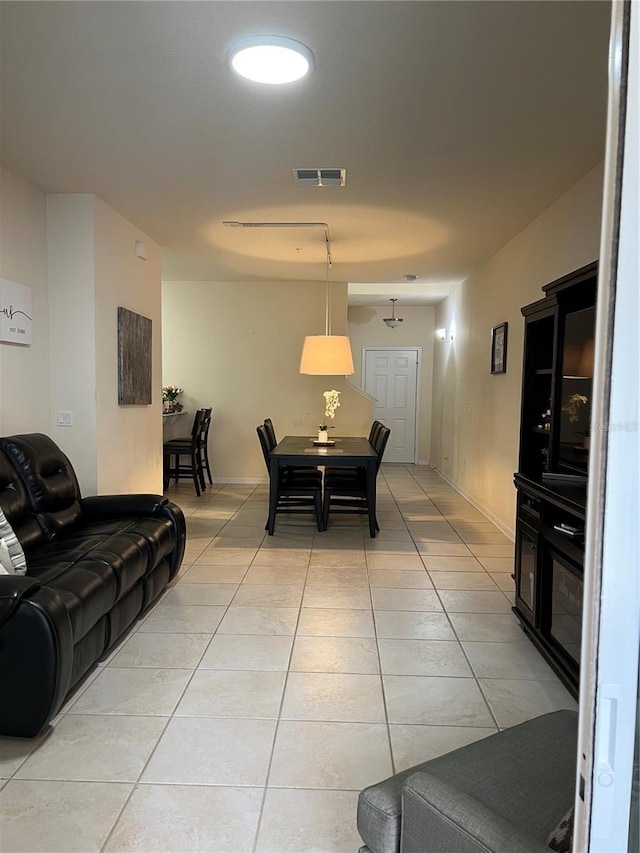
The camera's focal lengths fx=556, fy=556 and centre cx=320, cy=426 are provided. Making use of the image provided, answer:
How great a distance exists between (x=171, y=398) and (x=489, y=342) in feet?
12.9

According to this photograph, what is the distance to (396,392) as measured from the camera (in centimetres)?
949

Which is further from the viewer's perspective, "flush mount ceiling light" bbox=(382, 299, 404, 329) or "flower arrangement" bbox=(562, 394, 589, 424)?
"flush mount ceiling light" bbox=(382, 299, 404, 329)

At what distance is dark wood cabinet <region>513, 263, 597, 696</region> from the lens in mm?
2342

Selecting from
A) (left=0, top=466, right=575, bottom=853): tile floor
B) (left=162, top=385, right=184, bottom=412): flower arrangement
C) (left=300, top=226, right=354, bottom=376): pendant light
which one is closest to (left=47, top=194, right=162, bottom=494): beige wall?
(left=0, top=466, right=575, bottom=853): tile floor

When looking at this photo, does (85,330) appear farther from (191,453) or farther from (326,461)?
(191,453)

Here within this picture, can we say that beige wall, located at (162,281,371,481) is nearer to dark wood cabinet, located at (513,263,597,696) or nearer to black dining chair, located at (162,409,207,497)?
black dining chair, located at (162,409,207,497)

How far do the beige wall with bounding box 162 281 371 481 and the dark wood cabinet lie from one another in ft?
14.2

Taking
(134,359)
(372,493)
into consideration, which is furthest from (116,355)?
(372,493)

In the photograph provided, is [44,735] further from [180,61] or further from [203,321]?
[203,321]

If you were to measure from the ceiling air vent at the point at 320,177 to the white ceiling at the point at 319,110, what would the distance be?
8 cm

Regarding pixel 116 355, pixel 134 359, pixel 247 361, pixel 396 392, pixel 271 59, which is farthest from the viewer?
pixel 396 392

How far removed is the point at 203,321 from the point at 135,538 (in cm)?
480

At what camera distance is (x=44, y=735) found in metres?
2.06

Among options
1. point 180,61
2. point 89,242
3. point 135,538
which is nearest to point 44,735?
point 135,538
